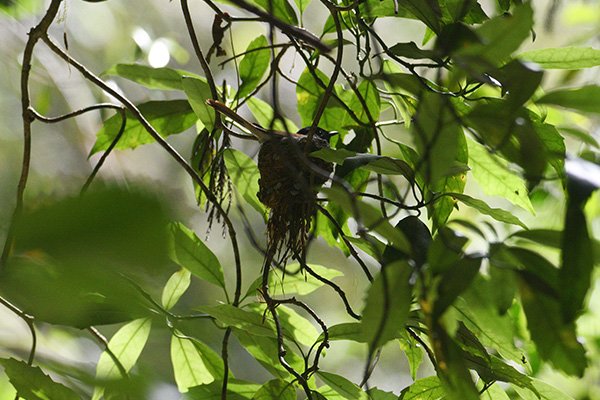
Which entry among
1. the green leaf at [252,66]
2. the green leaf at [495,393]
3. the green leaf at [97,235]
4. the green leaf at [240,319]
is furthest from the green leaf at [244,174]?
the green leaf at [97,235]

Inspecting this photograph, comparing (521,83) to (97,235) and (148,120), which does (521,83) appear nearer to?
(97,235)

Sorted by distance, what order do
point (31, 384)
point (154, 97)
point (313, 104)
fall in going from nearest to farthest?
point (31, 384)
point (313, 104)
point (154, 97)

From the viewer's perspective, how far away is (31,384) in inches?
19.5

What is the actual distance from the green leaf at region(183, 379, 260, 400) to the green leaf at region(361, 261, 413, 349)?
0.89 feet

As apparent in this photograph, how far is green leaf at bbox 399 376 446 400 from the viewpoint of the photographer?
563 mm

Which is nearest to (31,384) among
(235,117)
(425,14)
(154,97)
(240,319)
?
(240,319)

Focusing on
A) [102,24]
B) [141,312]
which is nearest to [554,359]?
[141,312]

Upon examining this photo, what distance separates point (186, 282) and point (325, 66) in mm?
2225

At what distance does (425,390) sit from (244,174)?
0.27 metres

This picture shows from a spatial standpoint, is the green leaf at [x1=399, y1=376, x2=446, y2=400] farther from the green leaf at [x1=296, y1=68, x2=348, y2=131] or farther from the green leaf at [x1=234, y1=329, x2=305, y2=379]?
the green leaf at [x1=296, y1=68, x2=348, y2=131]

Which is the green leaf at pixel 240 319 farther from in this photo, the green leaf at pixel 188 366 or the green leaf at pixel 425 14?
the green leaf at pixel 425 14

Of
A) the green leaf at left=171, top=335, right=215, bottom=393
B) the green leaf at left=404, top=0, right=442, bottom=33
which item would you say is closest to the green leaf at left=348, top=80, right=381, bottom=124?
the green leaf at left=404, top=0, right=442, bottom=33

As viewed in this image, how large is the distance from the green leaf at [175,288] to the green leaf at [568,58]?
353 millimetres

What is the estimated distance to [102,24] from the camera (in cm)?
256
